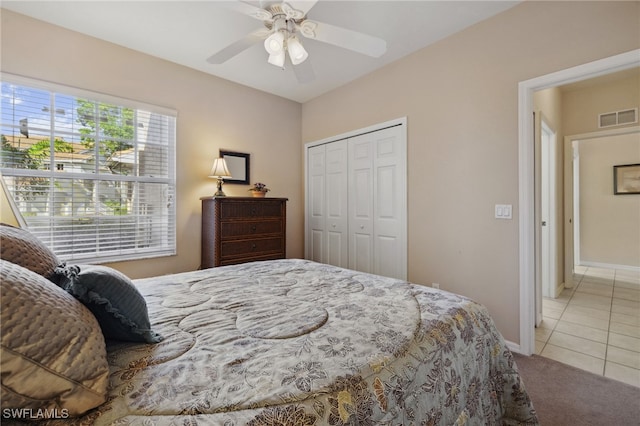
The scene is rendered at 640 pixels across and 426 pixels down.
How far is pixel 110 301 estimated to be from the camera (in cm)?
85

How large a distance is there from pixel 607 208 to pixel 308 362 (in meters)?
6.65

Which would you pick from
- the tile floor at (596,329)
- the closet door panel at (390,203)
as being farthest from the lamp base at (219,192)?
the tile floor at (596,329)

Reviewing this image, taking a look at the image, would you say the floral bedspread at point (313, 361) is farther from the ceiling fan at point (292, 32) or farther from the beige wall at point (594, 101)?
the beige wall at point (594, 101)

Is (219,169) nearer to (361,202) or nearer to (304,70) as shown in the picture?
(304,70)

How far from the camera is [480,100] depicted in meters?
2.44

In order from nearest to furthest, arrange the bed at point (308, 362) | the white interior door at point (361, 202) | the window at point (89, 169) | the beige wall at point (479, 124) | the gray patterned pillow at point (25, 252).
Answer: the bed at point (308, 362) → the gray patterned pillow at point (25, 252) → the beige wall at point (479, 124) → the window at point (89, 169) → the white interior door at point (361, 202)

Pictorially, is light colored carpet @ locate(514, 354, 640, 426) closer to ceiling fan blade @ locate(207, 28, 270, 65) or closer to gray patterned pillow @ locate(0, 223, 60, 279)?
gray patterned pillow @ locate(0, 223, 60, 279)

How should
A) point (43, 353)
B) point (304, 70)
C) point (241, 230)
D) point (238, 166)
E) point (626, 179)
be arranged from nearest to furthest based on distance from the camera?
point (43, 353) → point (304, 70) → point (241, 230) → point (238, 166) → point (626, 179)

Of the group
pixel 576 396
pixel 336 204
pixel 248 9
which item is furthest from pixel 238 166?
pixel 576 396

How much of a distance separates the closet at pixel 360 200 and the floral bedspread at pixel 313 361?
1.63m

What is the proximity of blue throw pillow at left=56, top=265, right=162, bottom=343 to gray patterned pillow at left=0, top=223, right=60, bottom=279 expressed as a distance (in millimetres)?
41

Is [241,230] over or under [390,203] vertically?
under

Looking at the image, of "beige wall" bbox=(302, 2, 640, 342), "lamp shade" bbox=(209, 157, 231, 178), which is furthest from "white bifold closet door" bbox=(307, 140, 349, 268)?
"lamp shade" bbox=(209, 157, 231, 178)

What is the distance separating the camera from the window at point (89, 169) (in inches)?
91.0
